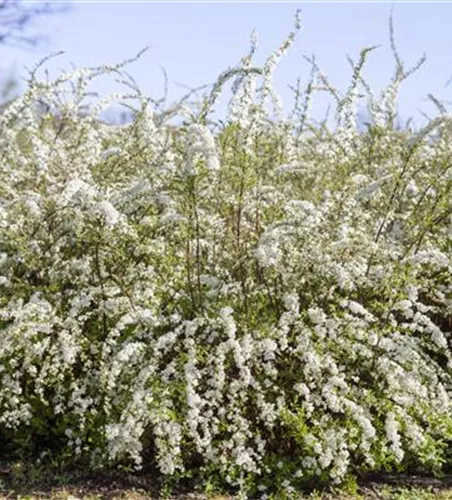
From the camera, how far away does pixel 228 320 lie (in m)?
4.03

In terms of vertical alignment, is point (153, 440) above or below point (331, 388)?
below

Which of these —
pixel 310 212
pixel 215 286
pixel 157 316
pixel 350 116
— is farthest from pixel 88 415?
pixel 350 116

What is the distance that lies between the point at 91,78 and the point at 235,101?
1.61m

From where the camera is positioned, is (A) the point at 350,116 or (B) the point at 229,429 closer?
(B) the point at 229,429

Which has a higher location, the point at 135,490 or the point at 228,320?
the point at 228,320

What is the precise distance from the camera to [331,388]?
4.03 metres

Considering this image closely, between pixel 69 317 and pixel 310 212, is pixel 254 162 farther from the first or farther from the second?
pixel 69 317

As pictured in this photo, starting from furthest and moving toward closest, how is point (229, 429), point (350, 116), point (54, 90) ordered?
point (54, 90) → point (350, 116) → point (229, 429)

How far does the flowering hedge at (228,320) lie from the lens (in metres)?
3.99

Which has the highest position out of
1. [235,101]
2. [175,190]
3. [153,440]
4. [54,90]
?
[54,90]

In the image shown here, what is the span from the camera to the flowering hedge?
3990 mm

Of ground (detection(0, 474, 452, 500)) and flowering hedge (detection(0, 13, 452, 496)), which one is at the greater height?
flowering hedge (detection(0, 13, 452, 496))

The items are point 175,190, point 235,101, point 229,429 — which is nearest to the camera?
point 229,429

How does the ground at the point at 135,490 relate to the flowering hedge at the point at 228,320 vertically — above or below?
below
